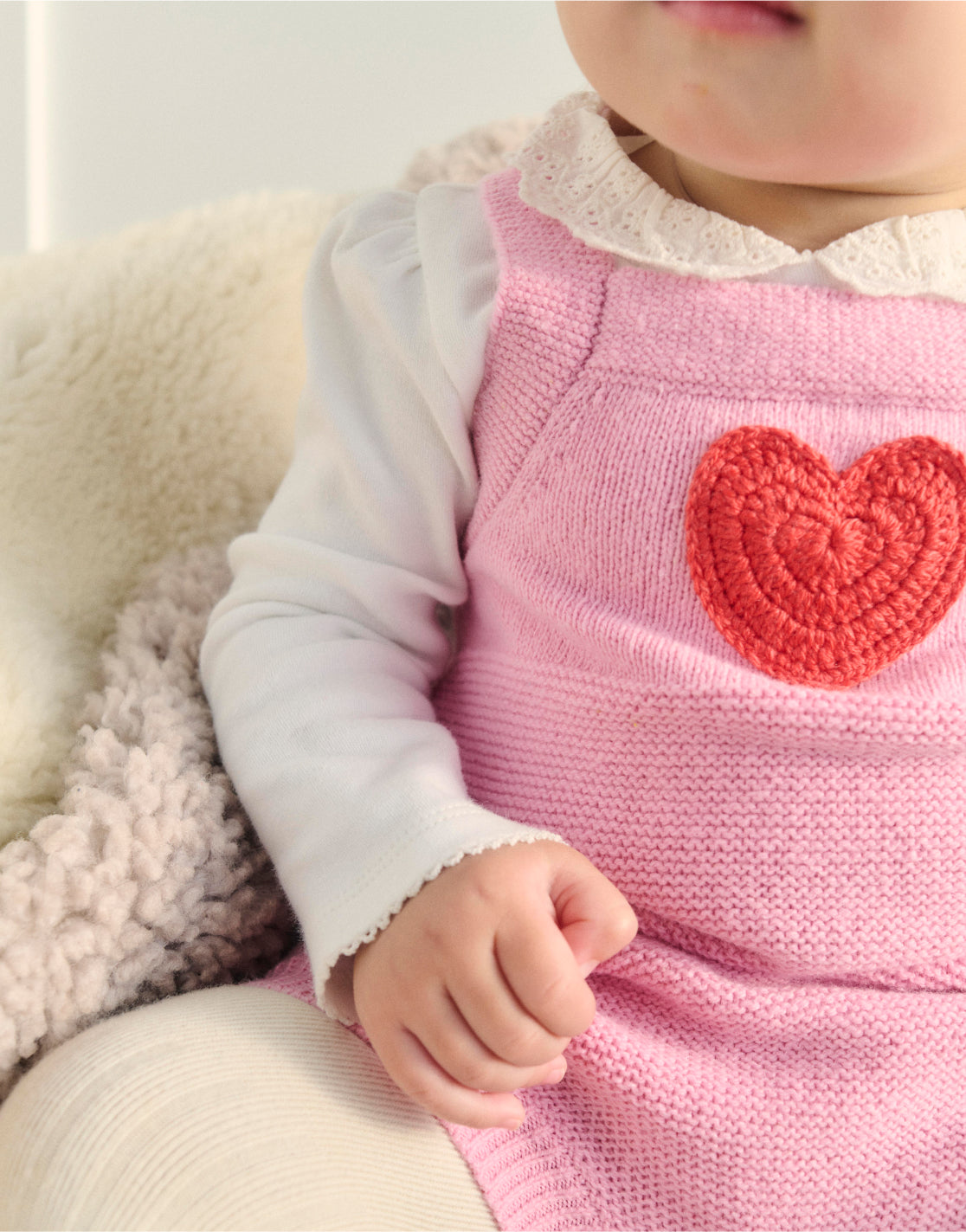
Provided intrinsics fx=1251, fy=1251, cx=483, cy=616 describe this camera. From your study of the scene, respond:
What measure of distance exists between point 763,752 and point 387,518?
0.23 m

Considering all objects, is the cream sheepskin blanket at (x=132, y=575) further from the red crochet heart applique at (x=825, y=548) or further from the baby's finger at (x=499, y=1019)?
the red crochet heart applique at (x=825, y=548)

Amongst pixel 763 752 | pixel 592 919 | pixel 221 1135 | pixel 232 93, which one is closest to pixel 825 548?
pixel 763 752

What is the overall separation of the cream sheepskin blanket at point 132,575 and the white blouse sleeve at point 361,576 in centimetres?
4

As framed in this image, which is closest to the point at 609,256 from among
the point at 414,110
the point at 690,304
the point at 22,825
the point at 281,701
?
the point at 690,304

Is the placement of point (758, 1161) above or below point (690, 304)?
below

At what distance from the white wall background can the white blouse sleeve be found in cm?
45

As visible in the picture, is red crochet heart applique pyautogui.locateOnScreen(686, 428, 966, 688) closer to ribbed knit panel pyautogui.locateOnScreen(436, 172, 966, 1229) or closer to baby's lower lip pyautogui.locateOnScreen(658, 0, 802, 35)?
ribbed knit panel pyautogui.locateOnScreen(436, 172, 966, 1229)

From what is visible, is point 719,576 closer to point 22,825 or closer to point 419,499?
point 419,499

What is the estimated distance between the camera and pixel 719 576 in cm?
60

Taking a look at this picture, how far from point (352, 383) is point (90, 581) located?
0.68 feet

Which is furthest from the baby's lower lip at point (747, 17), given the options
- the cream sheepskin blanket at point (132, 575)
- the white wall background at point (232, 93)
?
the white wall background at point (232, 93)

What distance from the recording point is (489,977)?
0.54 m

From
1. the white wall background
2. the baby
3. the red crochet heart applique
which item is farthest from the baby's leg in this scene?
the white wall background

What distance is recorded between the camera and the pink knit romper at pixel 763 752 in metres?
0.58
